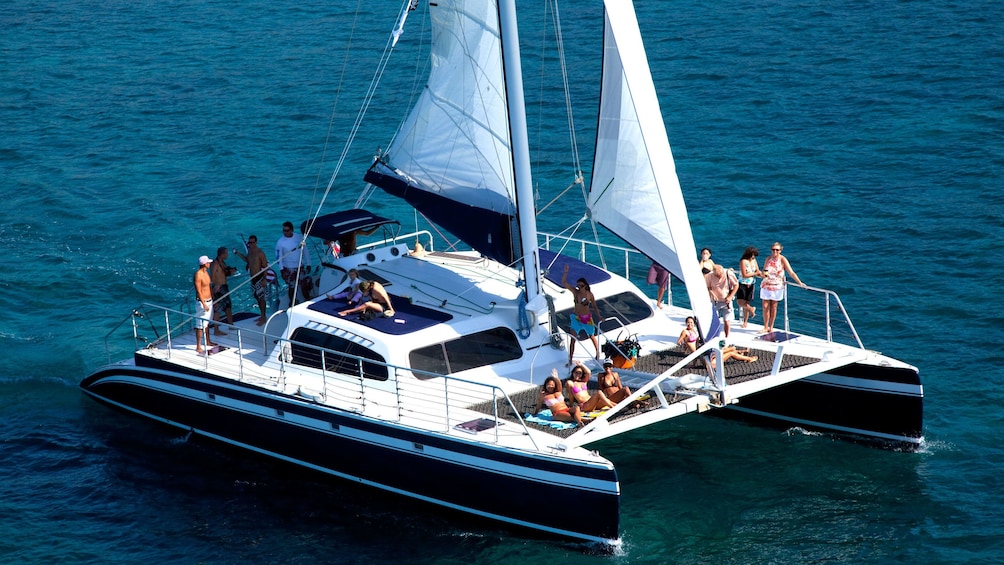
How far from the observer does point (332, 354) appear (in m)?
21.5

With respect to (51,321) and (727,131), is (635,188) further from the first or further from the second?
(727,131)

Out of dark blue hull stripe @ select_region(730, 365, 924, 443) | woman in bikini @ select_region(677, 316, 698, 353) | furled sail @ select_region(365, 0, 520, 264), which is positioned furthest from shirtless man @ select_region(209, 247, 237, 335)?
dark blue hull stripe @ select_region(730, 365, 924, 443)

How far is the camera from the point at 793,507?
65.7 feet

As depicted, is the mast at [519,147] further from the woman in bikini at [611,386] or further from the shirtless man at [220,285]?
the shirtless man at [220,285]

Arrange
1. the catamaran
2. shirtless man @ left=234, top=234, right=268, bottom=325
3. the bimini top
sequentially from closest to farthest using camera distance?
the catamaran < the bimini top < shirtless man @ left=234, top=234, right=268, bottom=325

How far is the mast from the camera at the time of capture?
65.7 ft

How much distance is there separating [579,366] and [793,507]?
426cm

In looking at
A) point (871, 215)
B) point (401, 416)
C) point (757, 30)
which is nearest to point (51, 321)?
point (401, 416)

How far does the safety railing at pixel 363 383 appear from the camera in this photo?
1967cm

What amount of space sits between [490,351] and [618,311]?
273cm

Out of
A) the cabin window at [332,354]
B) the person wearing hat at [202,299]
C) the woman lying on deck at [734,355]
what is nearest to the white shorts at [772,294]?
the woman lying on deck at [734,355]

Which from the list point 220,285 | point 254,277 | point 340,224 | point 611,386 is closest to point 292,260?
point 254,277

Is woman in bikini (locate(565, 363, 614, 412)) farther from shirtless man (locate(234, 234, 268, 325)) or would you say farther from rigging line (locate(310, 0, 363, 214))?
rigging line (locate(310, 0, 363, 214))

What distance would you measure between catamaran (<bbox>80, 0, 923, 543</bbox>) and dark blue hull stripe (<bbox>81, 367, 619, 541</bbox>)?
36 millimetres
